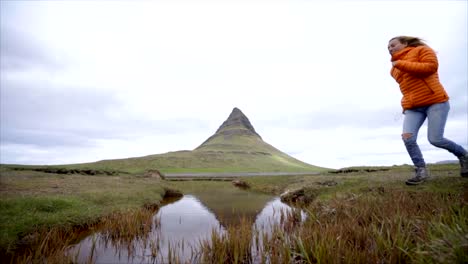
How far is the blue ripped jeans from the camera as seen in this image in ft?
23.7

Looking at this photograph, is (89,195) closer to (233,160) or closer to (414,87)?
(414,87)

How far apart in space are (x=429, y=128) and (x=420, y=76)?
159cm

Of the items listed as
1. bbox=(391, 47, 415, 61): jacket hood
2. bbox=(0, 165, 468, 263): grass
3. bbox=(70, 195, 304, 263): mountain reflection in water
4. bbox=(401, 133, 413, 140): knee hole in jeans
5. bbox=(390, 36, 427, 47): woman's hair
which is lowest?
bbox=(70, 195, 304, 263): mountain reflection in water

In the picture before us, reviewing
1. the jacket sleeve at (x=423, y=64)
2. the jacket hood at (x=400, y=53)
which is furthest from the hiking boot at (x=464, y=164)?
the jacket hood at (x=400, y=53)

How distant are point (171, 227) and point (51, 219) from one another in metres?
4.16

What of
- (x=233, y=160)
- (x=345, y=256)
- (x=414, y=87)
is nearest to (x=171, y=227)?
(x=345, y=256)

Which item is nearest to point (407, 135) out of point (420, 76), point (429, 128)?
point (429, 128)

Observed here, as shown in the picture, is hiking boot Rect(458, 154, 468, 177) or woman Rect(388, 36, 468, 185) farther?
hiking boot Rect(458, 154, 468, 177)

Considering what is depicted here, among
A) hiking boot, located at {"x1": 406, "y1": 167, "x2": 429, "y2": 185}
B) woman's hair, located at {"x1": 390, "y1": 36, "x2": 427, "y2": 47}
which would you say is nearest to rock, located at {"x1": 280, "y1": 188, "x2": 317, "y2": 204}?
hiking boot, located at {"x1": 406, "y1": 167, "x2": 429, "y2": 185}

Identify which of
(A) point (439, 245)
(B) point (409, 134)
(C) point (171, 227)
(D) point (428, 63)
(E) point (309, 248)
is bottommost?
(C) point (171, 227)

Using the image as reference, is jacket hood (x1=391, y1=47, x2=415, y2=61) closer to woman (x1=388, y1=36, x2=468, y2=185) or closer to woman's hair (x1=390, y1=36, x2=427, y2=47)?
woman (x1=388, y1=36, x2=468, y2=185)

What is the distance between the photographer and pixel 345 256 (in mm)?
4309

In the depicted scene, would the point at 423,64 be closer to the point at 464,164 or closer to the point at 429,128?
the point at 429,128

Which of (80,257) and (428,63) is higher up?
(428,63)
